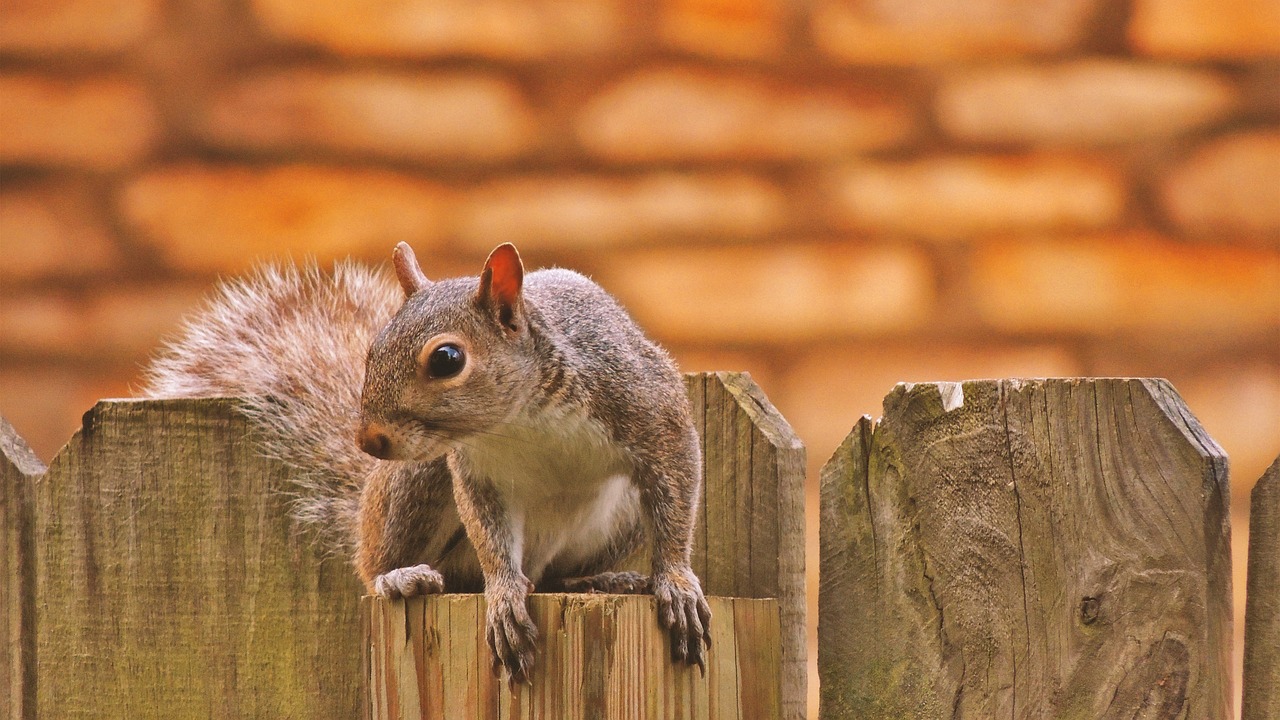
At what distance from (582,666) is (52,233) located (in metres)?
1.13

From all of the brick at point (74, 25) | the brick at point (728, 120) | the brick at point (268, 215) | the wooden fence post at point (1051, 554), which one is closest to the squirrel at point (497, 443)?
the wooden fence post at point (1051, 554)

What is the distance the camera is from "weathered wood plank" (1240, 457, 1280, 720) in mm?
1081

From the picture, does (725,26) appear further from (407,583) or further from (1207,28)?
(407,583)

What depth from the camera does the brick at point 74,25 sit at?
1.87 metres

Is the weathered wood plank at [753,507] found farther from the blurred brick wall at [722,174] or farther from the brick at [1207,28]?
the brick at [1207,28]

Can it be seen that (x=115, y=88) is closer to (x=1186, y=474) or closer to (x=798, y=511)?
(x=798, y=511)

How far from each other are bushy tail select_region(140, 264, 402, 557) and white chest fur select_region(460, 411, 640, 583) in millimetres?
155

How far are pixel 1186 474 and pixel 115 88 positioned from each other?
1.43 m

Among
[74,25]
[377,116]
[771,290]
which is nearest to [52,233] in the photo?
[74,25]

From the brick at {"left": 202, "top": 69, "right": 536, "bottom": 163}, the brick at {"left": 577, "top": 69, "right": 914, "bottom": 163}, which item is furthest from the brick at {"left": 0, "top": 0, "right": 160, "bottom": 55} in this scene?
the brick at {"left": 577, "top": 69, "right": 914, "bottom": 163}

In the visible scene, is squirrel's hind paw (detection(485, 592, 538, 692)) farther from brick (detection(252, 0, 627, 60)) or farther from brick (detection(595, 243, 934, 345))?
brick (detection(252, 0, 627, 60))

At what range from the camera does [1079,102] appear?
1.84 m

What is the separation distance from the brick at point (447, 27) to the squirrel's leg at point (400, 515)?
28.3 inches

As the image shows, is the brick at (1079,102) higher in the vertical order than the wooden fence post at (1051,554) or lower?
higher
